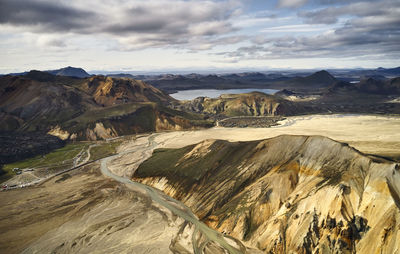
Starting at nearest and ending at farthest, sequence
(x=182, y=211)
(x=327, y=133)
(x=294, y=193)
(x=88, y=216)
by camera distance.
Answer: (x=294, y=193)
(x=88, y=216)
(x=182, y=211)
(x=327, y=133)

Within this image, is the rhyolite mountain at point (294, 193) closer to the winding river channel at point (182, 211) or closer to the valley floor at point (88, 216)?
the winding river channel at point (182, 211)

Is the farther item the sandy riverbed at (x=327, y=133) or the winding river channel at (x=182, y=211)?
the sandy riverbed at (x=327, y=133)

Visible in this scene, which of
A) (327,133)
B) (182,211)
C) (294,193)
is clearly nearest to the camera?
(294,193)

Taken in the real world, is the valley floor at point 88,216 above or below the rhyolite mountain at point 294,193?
below

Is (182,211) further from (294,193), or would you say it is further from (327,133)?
(327,133)

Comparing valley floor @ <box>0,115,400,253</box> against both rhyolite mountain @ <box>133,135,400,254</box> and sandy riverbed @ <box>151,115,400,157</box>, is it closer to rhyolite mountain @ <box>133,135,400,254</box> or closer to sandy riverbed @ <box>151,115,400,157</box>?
rhyolite mountain @ <box>133,135,400,254</box>

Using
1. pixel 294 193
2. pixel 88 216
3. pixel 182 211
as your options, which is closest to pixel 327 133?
pixel 294 193

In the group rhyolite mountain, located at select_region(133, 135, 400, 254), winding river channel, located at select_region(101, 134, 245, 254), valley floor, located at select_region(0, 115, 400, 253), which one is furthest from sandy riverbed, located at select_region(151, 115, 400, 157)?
rhyolite mountain, located at select_region(133, 135, 400, 254)

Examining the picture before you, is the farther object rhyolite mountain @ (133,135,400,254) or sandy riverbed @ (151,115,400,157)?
sandy riverbed @ (151,115,400,157)

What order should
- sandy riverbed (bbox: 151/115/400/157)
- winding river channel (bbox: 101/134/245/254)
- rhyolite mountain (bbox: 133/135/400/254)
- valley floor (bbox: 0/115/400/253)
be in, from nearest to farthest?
rhyolite mountain (bbox: 133/135/400/254) → winding river channel (bbox: 101/134/245/254) → valley floor (bbox: 0/115/400/253) → sandy riverbed (bbox: 151/115/400/157)

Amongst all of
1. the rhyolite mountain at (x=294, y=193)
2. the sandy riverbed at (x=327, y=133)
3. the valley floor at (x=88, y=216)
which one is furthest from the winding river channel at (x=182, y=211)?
the sandy riverbed at (x=327, y=133)
